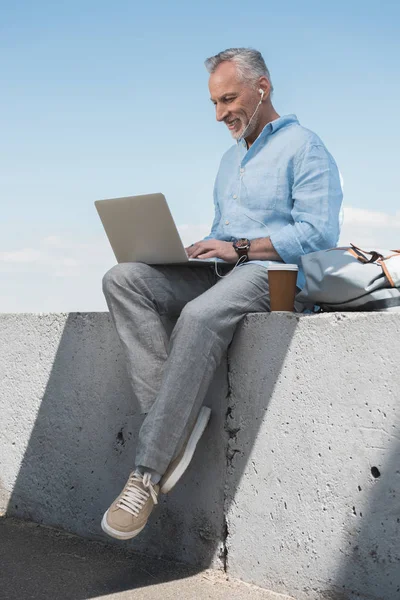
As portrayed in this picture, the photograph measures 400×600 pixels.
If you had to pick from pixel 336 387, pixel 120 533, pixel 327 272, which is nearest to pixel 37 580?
pixel 120 533

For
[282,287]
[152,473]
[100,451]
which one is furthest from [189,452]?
[100,451]

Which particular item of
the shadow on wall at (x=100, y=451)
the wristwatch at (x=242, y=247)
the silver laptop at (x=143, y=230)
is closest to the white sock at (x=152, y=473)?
the shadow on wall at (x=100, y=451)

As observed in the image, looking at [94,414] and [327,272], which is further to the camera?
[94,414]

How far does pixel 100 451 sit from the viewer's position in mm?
3838

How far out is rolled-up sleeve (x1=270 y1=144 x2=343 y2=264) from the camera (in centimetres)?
330

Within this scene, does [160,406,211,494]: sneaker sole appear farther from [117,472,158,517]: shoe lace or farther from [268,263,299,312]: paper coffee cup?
[268,263,299,312]: paper coffee cup

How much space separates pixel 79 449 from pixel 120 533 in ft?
3.20

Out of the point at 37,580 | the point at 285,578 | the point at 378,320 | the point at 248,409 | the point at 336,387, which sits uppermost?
the point at 378,320

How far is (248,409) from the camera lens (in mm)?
3209

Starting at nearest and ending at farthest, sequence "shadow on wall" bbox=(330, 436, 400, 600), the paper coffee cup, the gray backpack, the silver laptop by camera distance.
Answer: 1. "shadow on wall" bbox=(330, 436, 400, 600)
2. the gray backpack
3. the paper coffee cup
4. the silver laptop

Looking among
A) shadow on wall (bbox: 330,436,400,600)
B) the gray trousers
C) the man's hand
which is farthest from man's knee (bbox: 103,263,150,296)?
shadow on wall (bbox: 330,436,400,600)

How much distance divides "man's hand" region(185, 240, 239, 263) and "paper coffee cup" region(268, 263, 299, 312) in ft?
0.93

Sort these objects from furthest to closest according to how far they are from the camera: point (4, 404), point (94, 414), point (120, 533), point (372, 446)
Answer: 1. point (4, 404)
2. point (94, 414)
3. point (120, 533)
4. point (372, 446)

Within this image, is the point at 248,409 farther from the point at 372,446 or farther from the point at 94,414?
the point at 94,414
